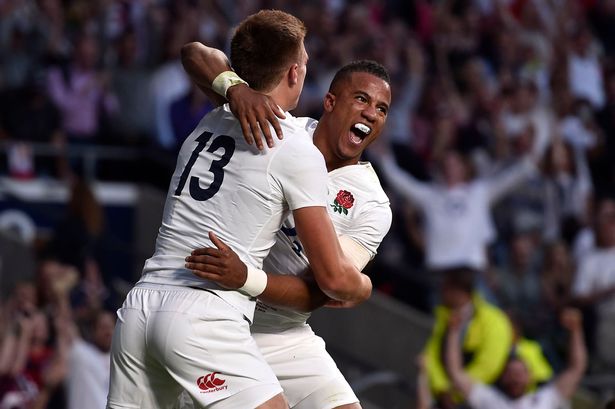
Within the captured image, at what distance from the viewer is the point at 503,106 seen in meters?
13.4

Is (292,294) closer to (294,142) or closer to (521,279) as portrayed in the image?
(294,142)

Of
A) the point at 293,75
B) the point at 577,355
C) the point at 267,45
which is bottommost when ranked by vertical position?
the point at 577,355

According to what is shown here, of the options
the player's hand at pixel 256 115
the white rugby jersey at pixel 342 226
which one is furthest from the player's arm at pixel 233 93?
the white rugby jersey at pixel 342 226

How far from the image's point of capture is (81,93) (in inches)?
494

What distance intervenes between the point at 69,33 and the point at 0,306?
380cm

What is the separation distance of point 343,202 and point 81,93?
7237 millimetres

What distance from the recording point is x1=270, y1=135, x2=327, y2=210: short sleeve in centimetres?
501

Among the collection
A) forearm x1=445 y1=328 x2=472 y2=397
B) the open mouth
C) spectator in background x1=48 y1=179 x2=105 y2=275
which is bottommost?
spectator in background x1=48 y1=179 x2=105 y2=275

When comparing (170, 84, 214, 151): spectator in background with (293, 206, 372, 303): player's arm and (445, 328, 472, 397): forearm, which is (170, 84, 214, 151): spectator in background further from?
(293, 206, 372, 303): player's arm

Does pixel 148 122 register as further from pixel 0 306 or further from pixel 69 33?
pixel 0 306

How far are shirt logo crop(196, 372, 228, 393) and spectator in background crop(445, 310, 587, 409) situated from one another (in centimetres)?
456

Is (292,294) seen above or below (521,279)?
above

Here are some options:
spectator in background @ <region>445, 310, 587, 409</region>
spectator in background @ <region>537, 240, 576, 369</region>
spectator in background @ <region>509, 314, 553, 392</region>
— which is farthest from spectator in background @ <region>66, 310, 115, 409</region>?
spectator in background @ <region>537, 240, 576, 369</region>

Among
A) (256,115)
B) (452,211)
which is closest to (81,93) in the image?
(452,211)
